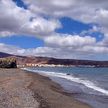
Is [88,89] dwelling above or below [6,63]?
below

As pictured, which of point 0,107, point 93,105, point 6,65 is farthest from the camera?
point 6,65

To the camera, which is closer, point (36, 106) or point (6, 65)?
point (36, 106)

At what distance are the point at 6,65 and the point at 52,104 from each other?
99485 millimetres

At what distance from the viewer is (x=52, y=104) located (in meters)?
21.6

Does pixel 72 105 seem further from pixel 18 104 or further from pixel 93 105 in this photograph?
pixel 18 104

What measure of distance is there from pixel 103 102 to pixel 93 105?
1.66 m

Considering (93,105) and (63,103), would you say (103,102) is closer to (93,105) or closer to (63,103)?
(93,105)

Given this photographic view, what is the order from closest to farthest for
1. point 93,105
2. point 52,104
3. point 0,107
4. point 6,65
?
point 0,107 < point 52,104 < point 93,105 < point 6,65

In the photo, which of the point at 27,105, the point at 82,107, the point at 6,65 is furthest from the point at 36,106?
the point at 6,65

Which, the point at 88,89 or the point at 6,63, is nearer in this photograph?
the point at 88,89

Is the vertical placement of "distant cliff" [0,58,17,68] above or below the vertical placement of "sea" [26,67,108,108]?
above

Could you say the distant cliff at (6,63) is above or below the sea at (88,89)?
above

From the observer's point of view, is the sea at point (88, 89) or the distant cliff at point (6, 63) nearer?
the sea at point (88, 89)

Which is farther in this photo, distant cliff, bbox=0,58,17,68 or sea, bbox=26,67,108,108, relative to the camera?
distant cliff, bbox=0,58,17,68
